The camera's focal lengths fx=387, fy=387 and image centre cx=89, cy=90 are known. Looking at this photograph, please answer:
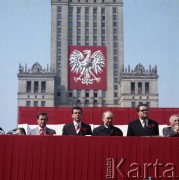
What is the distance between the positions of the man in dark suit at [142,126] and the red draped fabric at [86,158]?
95 cm

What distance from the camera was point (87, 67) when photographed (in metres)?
94.1

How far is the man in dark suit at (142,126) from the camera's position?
861cm

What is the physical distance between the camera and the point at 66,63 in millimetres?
101625

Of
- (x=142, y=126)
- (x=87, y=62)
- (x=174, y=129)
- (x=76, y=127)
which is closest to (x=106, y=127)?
A: (x=76, y=127)

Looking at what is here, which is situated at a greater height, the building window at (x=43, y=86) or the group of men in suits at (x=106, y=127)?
the building window at (x=43, y=86)

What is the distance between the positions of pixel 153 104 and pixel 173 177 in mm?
94402

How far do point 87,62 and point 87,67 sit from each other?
4.02 feet

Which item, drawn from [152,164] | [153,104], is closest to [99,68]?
[153,104]

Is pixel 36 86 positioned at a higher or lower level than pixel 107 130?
higher

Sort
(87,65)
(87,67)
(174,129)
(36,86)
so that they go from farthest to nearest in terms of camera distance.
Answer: (36,86) → (87,65) → (87,67) → (174,129)

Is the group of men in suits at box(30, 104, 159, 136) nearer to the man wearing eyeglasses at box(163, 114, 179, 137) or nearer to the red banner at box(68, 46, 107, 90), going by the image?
the man wearing eyeglasses at box(163, 114, 179, 137)

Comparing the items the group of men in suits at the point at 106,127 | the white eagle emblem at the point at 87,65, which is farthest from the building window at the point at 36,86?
the group of men in suits at the point at 106,127

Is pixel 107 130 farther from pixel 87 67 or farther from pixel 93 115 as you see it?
pixel 87 67

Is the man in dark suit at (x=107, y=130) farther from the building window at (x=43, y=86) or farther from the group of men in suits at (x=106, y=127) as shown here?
the building window at (x=43, y=86)
